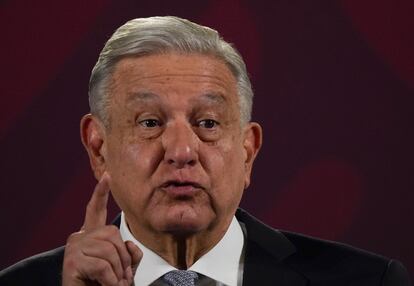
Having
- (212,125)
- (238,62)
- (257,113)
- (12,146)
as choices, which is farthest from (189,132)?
(12,146)

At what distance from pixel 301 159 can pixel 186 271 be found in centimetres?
58

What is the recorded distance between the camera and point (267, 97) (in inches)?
106

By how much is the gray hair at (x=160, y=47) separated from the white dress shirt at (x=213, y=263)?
0.26m

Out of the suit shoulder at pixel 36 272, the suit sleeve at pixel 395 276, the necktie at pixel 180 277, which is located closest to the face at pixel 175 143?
the necktie at pixel 180 277

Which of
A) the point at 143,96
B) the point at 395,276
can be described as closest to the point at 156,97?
the point at 143,96

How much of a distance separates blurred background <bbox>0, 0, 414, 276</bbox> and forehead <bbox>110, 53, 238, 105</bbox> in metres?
0.44

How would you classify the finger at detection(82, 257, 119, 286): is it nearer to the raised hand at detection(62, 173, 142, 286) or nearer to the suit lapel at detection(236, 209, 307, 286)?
the raised hand at detection(62, 173, 142, 286)

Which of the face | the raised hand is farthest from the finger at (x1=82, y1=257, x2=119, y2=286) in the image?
the face

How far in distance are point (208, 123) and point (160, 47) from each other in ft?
0.61

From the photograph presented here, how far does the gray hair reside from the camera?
222 cm

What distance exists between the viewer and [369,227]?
107 inches

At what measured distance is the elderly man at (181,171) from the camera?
2.14 metres

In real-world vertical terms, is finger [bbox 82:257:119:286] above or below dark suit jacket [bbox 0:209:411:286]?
above

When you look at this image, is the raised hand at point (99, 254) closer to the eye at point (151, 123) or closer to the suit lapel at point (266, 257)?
the eye at point (151, 123)
